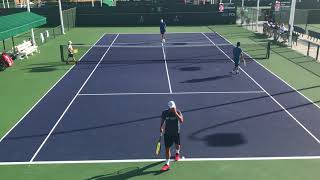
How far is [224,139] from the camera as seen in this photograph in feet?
43.8

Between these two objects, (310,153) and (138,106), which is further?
(138,106)

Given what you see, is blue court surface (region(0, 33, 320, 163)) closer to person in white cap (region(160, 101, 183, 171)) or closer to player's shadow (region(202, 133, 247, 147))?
player's shadow (region(202, 133, 247, 147))

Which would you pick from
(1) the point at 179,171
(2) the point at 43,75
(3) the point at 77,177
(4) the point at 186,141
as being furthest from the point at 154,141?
(2) the point at 43,75

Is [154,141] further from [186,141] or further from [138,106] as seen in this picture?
[138,106]

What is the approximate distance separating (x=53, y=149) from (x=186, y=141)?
14.7 ft

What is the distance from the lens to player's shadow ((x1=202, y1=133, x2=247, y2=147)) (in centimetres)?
1298

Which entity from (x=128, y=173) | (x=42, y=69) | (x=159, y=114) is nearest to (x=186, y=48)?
(x=42, y=69)

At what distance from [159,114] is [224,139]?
3428mm

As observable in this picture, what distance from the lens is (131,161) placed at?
1188 centimetres

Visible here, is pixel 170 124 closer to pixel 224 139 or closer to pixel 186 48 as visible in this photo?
pixel 224 139

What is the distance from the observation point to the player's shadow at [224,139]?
1298 centimetres

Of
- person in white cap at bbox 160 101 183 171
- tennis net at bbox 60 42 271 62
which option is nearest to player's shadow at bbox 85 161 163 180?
person in white cap at bbox 160 101 183 171

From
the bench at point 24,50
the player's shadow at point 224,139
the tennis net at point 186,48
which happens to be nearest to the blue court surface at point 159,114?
the player's shadow at point 224,139

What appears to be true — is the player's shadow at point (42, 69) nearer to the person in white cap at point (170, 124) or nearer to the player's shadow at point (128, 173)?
the player's shadow at point (128, 173)
